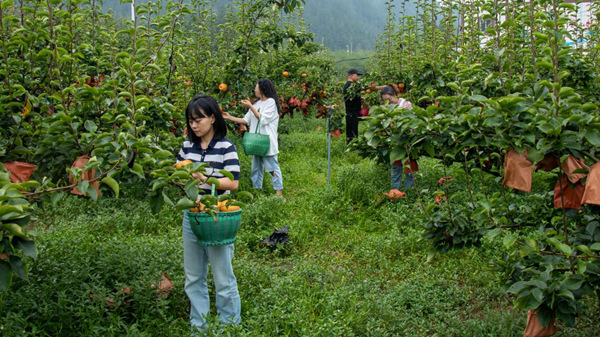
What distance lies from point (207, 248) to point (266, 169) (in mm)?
3080

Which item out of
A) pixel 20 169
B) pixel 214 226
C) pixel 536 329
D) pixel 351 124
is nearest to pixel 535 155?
pixel 536 329

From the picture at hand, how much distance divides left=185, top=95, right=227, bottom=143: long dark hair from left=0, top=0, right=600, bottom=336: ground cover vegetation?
0.93 feet

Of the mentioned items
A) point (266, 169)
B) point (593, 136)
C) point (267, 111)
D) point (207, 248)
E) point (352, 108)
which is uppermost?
point (593, 136)

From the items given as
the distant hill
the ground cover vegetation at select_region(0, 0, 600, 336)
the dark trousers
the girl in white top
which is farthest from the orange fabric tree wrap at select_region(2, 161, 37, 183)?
the distant hill

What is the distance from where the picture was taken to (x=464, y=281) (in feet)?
12.9

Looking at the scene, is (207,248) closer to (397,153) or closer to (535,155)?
(397,153)

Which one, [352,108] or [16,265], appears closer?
[16,265]

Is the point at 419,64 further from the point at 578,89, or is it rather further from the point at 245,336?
the point at 245,336

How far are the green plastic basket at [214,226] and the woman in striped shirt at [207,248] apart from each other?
9.7 inches

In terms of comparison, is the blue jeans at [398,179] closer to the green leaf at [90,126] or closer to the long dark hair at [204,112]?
the long dark hair at [204,112]

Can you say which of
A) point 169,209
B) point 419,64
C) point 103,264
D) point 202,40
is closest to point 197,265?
point 103,264

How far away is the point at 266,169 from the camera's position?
602cm

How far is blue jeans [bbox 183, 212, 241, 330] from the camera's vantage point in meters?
2.94

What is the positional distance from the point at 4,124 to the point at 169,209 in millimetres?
2646
